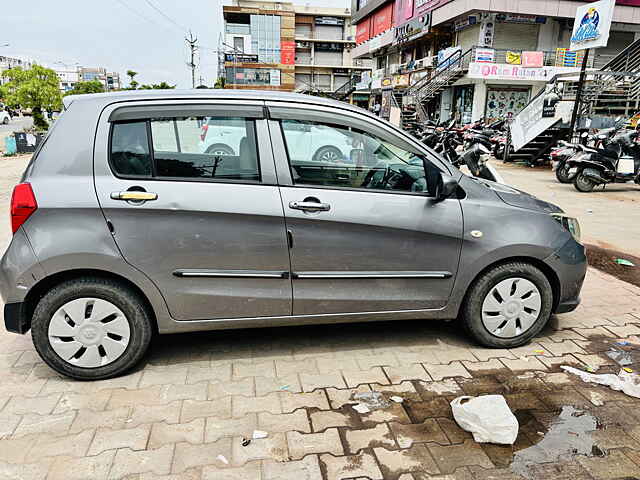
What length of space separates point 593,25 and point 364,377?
14032 mm

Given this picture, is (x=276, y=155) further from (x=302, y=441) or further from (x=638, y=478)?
(x=638, y=478)

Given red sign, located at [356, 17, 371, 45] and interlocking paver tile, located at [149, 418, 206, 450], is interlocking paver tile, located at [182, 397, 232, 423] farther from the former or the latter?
red sign, located at [356, 17, 371, 45]

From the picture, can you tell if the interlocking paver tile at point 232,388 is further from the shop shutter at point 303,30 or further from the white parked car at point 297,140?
the shop shutter at point 303,30

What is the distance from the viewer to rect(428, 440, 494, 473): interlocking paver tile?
2.35m

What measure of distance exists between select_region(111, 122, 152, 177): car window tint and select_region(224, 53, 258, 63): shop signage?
70.3 metres

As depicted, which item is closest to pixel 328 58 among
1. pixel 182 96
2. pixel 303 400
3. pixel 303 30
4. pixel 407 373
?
pixel 303 30

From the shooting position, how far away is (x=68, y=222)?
280 cm

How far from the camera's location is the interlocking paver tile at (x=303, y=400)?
281 cm

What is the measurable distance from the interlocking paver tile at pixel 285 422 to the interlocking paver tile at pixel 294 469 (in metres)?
0.24

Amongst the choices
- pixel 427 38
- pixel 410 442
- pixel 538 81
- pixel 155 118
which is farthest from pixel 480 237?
pixel 427 38

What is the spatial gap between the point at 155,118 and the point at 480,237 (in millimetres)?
2233

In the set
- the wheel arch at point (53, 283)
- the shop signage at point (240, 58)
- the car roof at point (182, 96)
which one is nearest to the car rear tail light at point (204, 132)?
the car roof at point (182, 96)

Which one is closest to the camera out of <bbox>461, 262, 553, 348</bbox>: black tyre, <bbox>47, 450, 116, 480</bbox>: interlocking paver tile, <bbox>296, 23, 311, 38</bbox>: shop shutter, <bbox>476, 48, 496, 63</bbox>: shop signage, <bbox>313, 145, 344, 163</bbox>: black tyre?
<bbox>47, 450, 116, 480</bbox>: interlocking paver tile

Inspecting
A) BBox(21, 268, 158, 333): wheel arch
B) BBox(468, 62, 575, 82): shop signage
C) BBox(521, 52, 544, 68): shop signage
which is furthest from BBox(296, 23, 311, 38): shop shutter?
BBox(21, 268, 158, 333): wheel arch
